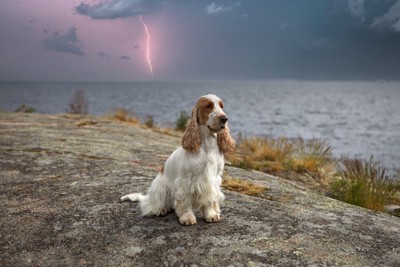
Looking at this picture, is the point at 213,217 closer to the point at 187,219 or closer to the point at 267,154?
the point at 187,219

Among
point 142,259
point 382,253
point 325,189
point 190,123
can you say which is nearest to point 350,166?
→ point 325,189

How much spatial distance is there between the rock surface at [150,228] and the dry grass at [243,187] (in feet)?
0.61

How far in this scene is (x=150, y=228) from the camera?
4172 millimetres

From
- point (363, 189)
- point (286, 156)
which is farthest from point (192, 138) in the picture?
point (286, 156)

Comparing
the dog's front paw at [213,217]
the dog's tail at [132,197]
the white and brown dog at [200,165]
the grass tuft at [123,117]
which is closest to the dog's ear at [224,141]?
the white and brown dog at [200,165]

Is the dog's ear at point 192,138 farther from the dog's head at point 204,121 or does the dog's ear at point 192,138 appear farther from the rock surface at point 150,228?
the rock surface at point 150,228

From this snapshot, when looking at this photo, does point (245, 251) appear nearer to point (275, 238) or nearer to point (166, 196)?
point (275, 238)

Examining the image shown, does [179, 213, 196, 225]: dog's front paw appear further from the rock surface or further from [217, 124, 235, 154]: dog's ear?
[217, 124, 235, 154]: dog's ear

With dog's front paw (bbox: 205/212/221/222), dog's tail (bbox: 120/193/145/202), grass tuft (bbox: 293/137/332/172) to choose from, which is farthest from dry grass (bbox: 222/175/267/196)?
grass tuft (bbox: 293/137/332/172)

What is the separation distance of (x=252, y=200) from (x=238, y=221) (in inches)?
31.4

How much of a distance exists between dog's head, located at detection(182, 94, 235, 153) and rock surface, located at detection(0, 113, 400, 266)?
87cm

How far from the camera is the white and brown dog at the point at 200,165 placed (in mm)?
4180

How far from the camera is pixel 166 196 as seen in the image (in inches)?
181

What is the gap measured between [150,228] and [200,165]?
2.66 ft
